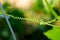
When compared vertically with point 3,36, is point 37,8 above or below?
above

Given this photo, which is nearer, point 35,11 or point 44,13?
point 44,13

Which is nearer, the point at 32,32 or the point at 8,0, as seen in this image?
the point at 32,32

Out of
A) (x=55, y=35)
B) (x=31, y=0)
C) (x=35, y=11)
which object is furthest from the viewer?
(x=31, y=0)

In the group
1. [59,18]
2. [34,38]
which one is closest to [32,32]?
[34,38]

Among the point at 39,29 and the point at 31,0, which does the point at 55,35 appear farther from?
the point at 31,0

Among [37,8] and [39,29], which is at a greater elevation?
[37,8]

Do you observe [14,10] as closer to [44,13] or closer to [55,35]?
[44,13]

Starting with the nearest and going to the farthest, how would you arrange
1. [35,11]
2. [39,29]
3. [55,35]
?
[55,35], [39,29], [35,11]

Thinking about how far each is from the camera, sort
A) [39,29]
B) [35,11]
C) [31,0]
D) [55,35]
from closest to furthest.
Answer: [55,35], [39,29], [35,11], [31,0]

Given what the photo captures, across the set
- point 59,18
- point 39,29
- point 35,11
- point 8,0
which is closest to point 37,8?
point 35,11
